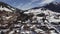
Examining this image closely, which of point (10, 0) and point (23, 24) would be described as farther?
point (10, 0)

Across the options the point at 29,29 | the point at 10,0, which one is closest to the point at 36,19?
the point at 29,29

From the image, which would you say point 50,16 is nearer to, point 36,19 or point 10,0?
point 36,19

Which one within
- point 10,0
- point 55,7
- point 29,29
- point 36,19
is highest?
point 10,0

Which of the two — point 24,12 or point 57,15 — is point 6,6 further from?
point 57,15

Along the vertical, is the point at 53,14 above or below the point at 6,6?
below

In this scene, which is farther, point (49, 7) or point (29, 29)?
point (49, 7)

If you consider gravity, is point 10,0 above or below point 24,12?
above

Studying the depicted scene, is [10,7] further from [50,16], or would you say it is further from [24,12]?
[50,16]

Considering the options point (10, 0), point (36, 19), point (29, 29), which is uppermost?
point (10, 0)

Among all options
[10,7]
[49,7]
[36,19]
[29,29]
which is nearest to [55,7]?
[49,7]
